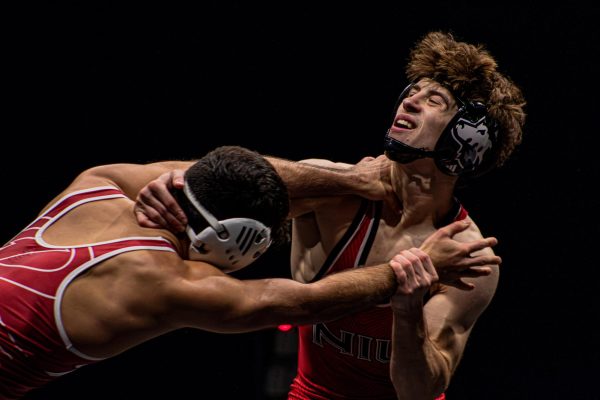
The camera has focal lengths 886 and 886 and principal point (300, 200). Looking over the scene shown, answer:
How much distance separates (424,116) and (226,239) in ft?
3.60

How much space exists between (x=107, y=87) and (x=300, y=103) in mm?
1160

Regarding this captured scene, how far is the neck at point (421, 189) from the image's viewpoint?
3.30 m

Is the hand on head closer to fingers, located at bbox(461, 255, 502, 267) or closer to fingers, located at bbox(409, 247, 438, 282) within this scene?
fingers, located at bbox(409, 247, 438, 282)

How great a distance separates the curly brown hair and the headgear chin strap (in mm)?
1129

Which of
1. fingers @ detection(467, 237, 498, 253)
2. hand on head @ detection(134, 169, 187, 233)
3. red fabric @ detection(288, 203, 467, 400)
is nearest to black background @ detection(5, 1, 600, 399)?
red fabric @ detection(288, 203, 467, 400)

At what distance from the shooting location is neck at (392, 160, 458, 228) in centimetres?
330

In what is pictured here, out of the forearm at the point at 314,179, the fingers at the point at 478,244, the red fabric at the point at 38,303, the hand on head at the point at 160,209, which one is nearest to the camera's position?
the red fabric at the point at 38,303

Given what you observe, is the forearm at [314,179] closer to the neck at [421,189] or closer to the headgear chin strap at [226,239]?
the neck at [421,189]

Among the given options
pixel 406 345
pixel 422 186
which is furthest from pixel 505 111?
pixel 406 345

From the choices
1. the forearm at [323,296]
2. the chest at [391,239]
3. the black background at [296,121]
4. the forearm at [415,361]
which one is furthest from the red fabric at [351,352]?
the black background at [296,121]

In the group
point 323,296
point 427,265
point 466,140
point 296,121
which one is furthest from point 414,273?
point 296,121

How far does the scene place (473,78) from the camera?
3277 mm

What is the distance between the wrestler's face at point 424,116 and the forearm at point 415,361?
0.66 m

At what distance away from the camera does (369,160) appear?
138 inches
